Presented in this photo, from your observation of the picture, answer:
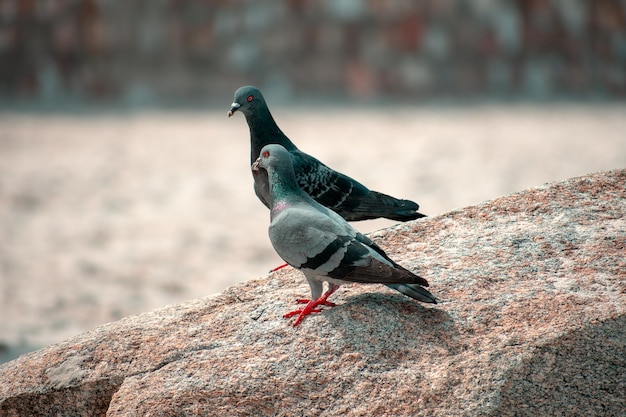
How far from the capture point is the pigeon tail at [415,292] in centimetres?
347

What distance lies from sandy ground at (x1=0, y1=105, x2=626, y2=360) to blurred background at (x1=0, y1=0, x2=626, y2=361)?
0.03 metres

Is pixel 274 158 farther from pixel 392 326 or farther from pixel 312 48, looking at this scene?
pixel 312 48

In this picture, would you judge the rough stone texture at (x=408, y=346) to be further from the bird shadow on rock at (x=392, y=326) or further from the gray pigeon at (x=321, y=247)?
the gray pigeon at (x=321, y=247)

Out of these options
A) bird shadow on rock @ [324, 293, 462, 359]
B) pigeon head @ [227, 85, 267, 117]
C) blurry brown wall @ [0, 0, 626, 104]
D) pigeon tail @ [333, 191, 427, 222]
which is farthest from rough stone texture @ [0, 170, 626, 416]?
blurry brown wall @ [0, 0, 626, 104]

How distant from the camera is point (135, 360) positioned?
147 inches

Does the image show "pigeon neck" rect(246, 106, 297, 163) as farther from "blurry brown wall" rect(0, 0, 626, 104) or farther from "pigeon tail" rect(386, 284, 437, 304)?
"blurry brown wall" rect(0, 0, 626, 104)

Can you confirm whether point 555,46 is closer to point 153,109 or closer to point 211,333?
point 153,109

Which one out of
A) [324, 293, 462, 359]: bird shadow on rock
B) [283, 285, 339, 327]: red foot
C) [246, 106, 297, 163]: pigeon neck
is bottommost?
[324, 293, 462, 359]: bird shadow on rock

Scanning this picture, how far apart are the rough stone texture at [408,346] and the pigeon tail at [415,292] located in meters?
0.15

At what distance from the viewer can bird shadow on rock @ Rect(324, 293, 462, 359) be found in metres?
3.50

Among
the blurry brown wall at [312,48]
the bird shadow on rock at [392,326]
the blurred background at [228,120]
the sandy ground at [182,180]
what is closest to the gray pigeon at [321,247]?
the bird shadow on rock at [392,326]

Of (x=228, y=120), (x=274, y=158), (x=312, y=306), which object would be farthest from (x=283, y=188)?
(x=228, y=120)

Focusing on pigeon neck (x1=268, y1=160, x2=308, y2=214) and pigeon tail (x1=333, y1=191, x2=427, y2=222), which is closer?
pigeon neck (x1=268, y1=160, x2=308, y2=214)

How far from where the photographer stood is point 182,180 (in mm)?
10547
